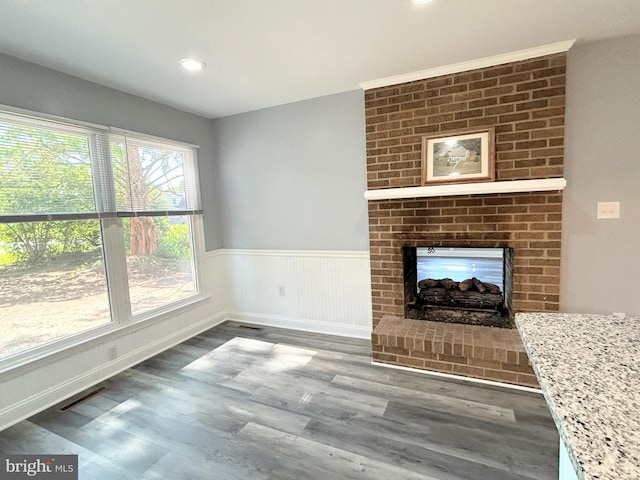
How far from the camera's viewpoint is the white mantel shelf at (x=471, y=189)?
220 centimetres

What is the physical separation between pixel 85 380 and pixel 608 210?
13.6ft

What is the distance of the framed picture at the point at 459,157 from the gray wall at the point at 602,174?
539 millimetres

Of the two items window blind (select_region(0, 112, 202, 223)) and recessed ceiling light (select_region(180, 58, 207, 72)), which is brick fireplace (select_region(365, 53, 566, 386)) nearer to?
recessed ceiling light (select_region(180, 58, 207, 72))

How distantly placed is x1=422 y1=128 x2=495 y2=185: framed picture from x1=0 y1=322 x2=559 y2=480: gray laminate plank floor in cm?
159

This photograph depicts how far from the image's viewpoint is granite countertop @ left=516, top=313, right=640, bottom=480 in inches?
20.5

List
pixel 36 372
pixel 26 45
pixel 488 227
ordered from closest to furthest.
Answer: pixel 26 45
pixel 36 372
pixel 488 227

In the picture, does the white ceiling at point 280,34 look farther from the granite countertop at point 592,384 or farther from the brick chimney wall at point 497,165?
the granite countertop at point 592,384

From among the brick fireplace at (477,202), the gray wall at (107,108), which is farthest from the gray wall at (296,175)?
the brick fireplace at (477,202)

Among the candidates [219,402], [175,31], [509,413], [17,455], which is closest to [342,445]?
[219,402]

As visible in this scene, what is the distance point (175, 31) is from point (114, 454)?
2.49 meters

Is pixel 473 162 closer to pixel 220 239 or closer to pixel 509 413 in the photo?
pixel 509 413

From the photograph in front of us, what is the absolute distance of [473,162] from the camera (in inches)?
98.3

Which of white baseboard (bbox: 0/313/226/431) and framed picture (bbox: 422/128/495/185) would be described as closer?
white baseboard (bbox: 0/313/226/431)

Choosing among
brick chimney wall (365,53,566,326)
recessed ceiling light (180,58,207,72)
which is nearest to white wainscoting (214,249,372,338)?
brick chimney wall (365,53,566,326)
